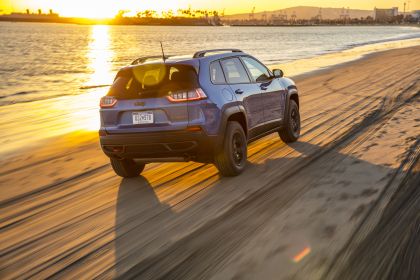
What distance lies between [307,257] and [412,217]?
1438mm

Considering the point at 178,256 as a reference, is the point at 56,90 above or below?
below

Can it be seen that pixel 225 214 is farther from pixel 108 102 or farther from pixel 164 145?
pixel 108 102

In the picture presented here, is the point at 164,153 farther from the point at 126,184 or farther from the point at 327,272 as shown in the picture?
the point at 327,272

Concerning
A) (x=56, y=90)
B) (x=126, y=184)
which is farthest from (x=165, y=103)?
(x=56, y=90)

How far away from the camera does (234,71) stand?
7492 millimetres

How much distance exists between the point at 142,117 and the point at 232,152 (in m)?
1.30

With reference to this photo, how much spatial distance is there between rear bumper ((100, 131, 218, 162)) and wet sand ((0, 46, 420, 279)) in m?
0.43

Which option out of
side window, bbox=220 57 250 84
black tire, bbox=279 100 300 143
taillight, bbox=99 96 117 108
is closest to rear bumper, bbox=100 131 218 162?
taillight, bbox=99 96 117 108

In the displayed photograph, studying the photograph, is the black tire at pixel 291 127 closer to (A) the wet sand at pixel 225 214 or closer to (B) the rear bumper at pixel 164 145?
(A) the wet sand at pixel 225 214

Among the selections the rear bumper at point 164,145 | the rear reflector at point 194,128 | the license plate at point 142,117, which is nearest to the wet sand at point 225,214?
the rear bumper at point 164,145

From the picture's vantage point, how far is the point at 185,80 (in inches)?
254

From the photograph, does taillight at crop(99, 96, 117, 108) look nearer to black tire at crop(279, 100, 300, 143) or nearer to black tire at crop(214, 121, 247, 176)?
black tire at crop(214, 121, 247, 176)

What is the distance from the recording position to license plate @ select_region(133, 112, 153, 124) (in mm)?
6379

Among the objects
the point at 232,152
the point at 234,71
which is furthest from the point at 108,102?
the point at 234,71
